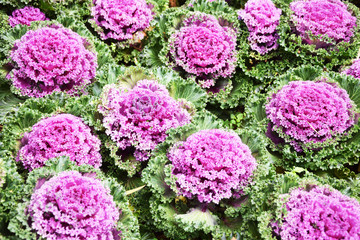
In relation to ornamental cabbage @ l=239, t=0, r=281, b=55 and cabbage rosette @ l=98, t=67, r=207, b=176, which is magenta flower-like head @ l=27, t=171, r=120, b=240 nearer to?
cabbage rosette @ l=98, t=67, r=207, b=176

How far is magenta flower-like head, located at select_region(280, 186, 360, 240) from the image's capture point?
10.1 feet

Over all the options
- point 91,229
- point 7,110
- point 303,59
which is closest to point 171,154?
point 91,229

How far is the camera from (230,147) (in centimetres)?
371

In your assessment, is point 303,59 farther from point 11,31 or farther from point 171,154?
point 11,31

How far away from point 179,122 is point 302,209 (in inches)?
66.4

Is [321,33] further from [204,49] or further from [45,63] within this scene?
[45,63]

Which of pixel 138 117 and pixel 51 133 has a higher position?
pixel 138 117

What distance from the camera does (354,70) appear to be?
5078 mm

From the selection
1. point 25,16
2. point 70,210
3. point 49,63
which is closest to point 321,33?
point 49,63

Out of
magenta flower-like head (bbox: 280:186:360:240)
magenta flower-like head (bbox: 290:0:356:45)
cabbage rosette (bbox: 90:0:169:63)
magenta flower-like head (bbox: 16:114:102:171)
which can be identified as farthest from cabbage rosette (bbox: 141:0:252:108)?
magenta flower-like head (bbox: 280:186:360:240)

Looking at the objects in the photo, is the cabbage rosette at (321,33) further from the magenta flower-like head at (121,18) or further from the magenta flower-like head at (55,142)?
the magenta flower-like head at (55,142)

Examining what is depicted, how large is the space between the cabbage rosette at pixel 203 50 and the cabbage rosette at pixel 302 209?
73.4 inches

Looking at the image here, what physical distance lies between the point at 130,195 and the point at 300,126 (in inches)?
88.2

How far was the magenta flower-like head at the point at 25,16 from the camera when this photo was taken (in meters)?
5.61
